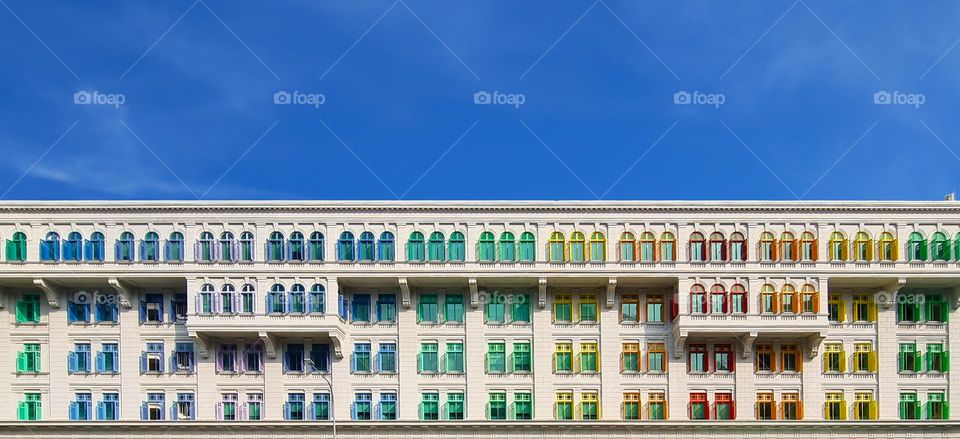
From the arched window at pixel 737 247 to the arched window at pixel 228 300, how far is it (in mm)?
18583

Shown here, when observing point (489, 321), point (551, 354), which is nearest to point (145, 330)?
point (489, 321)

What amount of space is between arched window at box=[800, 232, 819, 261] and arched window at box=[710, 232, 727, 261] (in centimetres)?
289

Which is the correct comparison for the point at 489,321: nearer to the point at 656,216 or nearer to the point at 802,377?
the point at 656,216

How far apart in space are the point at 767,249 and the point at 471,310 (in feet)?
37.4

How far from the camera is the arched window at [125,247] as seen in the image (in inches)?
1436

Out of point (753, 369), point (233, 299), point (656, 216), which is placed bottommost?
point (753, 369)

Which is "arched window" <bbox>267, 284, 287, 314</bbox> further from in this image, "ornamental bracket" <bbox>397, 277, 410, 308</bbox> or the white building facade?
"ornamental bracket" <bbox>397, 277, 410, 308</bbox>

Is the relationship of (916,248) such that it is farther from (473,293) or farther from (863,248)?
(473,293)

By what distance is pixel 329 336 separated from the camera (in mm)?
36000

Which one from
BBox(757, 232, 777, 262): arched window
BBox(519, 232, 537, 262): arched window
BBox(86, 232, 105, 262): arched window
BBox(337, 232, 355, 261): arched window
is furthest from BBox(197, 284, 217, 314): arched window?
BBox(757, 232, 777, 262): arched window

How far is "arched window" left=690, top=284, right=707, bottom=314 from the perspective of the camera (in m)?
36.1

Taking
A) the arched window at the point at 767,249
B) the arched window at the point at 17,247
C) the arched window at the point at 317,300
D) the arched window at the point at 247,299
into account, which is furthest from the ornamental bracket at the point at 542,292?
the arched window at the point at 17,247

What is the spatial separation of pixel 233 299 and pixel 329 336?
12.5 feet

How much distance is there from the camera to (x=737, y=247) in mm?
36875
